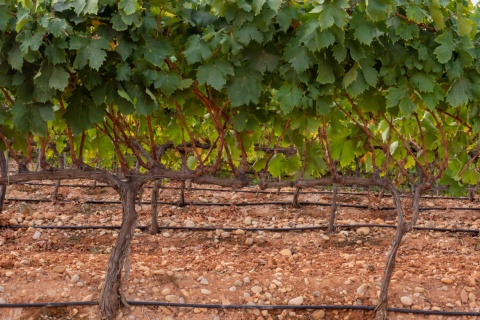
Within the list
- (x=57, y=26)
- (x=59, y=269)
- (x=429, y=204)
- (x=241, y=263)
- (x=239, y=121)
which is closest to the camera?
(x=57, y=26)

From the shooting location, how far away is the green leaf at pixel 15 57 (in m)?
2.31

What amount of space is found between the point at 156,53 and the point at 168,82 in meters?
0.17

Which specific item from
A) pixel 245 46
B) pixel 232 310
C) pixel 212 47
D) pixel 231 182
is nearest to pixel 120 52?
pixel 212 47

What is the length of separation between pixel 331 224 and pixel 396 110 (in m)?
4.34

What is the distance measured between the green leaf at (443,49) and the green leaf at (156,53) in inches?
54.0

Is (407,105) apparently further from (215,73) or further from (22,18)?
(22,18)

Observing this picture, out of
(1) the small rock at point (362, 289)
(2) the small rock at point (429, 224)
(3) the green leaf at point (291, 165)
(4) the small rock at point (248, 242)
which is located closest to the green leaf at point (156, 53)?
(3) the green leaf at point (291, 165)

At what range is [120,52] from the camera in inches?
93.8

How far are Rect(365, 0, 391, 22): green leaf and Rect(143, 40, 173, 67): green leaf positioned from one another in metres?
1.01

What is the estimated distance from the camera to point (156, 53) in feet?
8.05

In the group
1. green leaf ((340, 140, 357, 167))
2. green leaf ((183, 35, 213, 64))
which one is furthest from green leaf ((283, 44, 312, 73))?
green leaf ((340, 140, 357, 167))

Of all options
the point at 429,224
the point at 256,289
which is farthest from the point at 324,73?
the point at 429,224

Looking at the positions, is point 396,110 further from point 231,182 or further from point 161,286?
point 161,286

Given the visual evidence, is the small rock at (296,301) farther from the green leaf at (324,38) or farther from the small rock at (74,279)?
the green leaf at (324,38)
